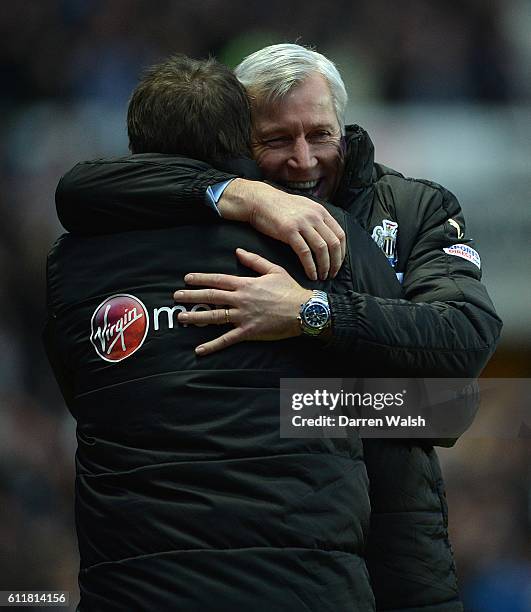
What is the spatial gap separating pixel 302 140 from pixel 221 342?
775mm

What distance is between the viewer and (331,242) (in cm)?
202

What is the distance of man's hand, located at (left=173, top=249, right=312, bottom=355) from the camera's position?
6.49ft

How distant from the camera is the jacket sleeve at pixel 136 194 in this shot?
6.66 feet

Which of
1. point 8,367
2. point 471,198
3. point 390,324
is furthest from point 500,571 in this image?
point 390,324

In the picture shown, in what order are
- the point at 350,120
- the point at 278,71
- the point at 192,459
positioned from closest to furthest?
the point at 192,459 → the point at 278,71 → the point at 350,120

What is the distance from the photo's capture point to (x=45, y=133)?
5.95 metres

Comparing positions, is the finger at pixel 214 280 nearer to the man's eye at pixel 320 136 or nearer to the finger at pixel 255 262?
the finger at pixel 255 262

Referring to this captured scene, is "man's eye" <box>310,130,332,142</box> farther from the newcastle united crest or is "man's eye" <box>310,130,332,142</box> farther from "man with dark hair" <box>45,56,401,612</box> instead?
"man with dark hair" <box>45,56,401,612</box>

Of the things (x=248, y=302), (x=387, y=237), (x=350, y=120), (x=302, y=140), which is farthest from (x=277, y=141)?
(x=350, y=120)

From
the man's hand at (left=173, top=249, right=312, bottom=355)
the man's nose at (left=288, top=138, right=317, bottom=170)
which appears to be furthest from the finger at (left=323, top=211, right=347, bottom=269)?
the man's nose at (left=288, top=138, right=317, bottom=170)

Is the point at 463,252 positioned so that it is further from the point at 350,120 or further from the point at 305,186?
the point at 350,120

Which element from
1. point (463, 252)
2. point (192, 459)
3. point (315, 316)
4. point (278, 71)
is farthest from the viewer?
point (278, 71)

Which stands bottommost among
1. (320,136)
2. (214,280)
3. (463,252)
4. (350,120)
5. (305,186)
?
(214,280)

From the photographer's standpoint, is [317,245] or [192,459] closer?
[192,459]
